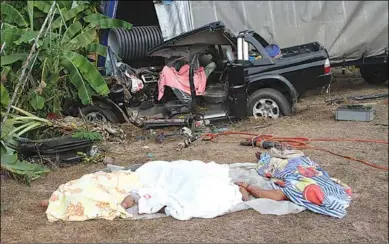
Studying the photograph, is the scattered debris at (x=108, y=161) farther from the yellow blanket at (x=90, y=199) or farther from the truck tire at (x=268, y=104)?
the truck tire at (x=268, y=104)

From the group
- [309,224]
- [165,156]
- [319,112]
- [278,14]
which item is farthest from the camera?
[278,14]

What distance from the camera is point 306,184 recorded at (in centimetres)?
475

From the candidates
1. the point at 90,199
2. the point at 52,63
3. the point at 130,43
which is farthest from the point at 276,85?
the point at 90,199

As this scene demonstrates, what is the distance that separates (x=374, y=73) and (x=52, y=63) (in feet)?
26.1

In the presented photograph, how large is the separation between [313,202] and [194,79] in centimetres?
409

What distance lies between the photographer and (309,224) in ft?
14.2

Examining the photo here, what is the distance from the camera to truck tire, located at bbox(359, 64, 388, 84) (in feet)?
37.8

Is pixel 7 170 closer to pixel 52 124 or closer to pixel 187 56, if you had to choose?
pixel 52 124

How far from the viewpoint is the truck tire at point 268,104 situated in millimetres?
8430

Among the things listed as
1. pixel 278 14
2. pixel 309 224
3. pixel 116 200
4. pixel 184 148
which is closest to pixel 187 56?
pixel 184 148

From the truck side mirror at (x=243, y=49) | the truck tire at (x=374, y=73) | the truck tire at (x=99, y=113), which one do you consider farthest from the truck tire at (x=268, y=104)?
the truck tire at (x=374, y=73)

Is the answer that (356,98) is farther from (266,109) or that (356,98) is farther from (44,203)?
(44,203)

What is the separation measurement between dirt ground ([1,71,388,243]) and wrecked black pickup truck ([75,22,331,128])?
117cm

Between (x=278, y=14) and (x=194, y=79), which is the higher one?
(x=278, y=14)
